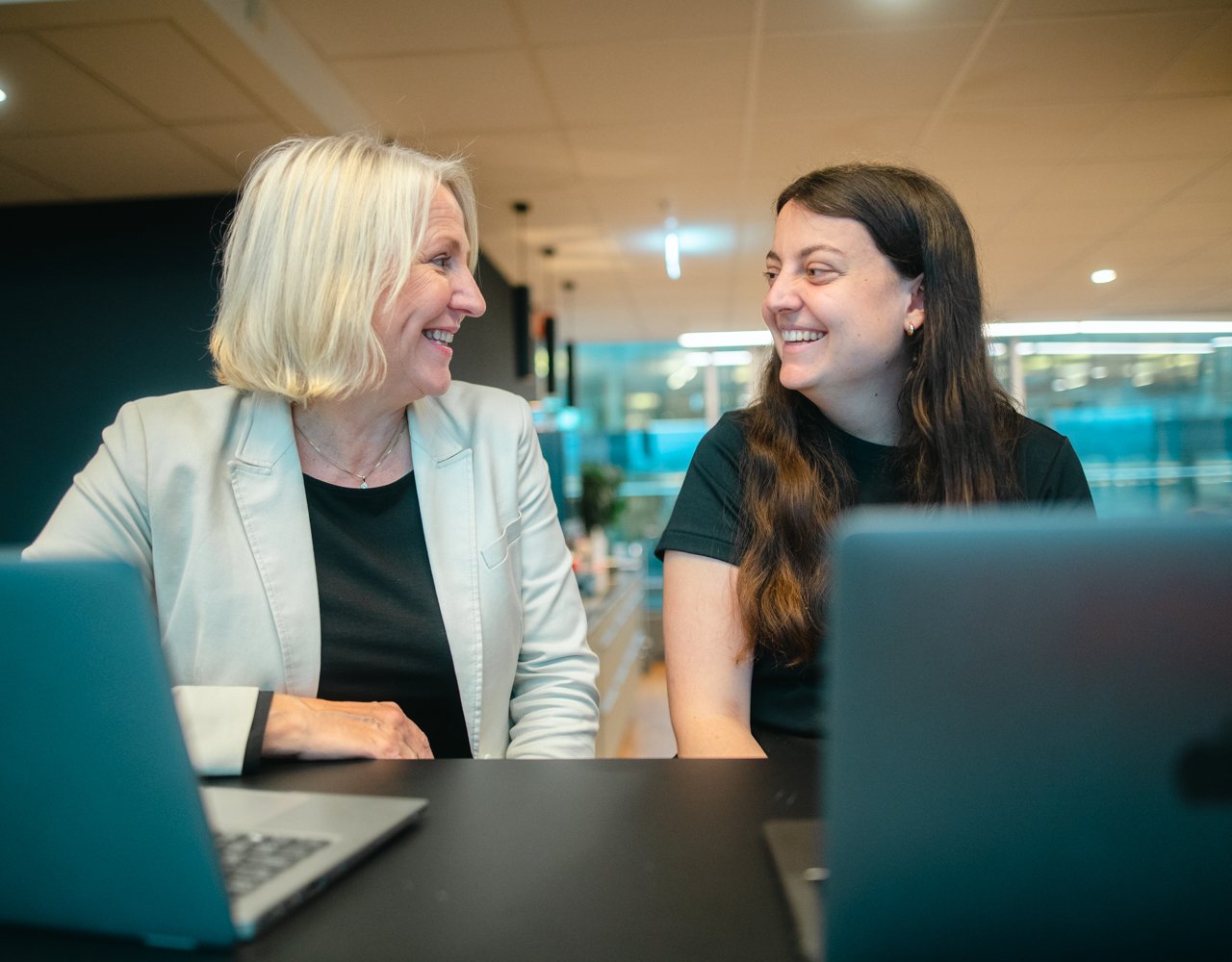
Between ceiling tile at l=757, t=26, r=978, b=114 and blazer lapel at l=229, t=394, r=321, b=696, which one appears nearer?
blazer lapel at l=229, t=394, r=321, b=696

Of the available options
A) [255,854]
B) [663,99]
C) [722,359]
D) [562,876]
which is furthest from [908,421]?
[722,359]

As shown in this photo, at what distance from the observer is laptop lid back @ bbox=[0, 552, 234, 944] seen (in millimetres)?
475

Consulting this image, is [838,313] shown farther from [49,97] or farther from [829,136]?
[49,97]

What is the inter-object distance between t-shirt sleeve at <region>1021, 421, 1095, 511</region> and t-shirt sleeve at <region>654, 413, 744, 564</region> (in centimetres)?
45

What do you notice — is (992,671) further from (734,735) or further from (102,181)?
(102,181)

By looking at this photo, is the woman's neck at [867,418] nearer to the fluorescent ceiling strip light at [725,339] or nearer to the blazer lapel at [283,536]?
the blazer lapel at [283,536]

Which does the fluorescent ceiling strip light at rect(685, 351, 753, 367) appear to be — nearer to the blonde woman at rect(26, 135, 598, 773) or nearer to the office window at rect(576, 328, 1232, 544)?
the office window at rect(576, 328, 1232, 544)

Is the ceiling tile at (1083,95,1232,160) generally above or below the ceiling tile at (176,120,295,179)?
above

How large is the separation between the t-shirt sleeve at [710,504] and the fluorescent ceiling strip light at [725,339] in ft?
25.9

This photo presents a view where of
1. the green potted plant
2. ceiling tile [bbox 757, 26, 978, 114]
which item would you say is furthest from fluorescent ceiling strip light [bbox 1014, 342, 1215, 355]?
the green potted plant

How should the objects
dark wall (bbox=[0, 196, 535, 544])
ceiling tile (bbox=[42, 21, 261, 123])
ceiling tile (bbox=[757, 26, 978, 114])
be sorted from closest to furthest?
ceiling tile (bbox=[42, 21, 261, 123]) → ceiling tile (bbox=[757, 26, 978, 114]) → dark wall (bbox=[0, 196, 535, 544])

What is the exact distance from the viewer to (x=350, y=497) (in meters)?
1.37

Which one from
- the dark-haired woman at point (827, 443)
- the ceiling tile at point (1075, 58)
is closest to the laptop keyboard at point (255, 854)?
the dark-haired woman at point (827, 443)

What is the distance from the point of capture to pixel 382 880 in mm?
609
